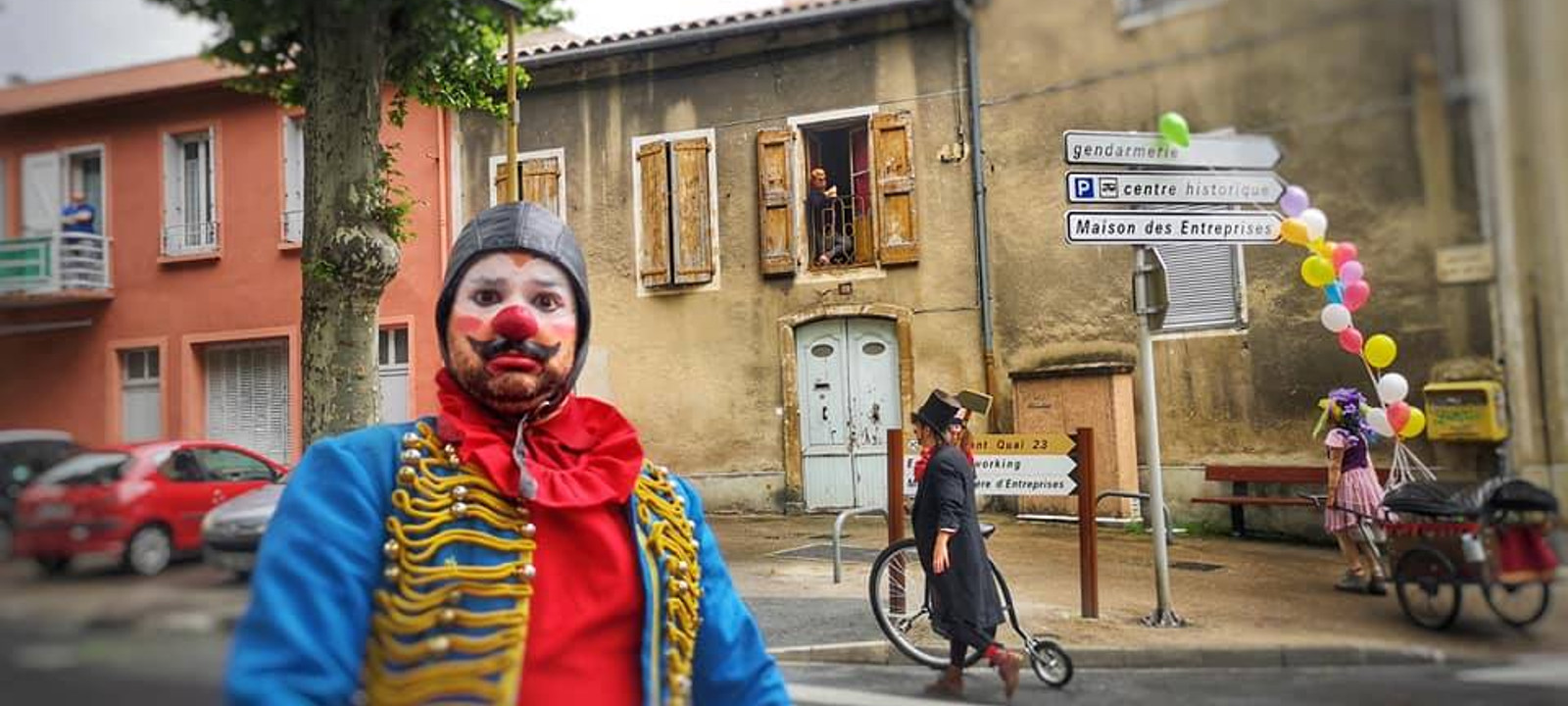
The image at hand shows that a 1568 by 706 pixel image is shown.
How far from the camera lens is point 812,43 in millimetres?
2701

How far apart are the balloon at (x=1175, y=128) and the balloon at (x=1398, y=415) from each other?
0.57 meters

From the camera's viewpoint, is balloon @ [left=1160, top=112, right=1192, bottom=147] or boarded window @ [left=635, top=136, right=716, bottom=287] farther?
boarded window @ [left=635, top=136, right=716, bottom=287]

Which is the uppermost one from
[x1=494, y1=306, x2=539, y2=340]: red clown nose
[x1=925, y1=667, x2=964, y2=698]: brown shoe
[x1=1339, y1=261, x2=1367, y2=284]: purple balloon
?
[x1=1339, y1=261, x2=1367, y2=284]: purple balloon

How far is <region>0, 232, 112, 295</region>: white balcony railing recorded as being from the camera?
0.97 m

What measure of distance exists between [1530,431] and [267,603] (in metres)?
1.05

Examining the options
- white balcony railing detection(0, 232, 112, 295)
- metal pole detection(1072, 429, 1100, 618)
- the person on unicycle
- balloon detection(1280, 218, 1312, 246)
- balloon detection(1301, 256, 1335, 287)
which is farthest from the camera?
metal pole detection(1072, 429, 1100, 618)

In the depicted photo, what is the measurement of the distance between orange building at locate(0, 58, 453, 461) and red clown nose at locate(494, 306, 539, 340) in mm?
184

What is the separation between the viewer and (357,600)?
93 cm

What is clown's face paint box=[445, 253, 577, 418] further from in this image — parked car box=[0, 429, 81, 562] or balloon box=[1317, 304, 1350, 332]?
balloon box=[1317, 304, 1350, 332]

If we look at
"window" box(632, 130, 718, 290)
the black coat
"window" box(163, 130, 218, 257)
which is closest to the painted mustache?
"window" box(163, 130, 218, 257)

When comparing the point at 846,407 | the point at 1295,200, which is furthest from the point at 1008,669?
the point at 1295,200

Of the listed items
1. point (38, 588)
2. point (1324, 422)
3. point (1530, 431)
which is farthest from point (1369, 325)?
point (38, 588)

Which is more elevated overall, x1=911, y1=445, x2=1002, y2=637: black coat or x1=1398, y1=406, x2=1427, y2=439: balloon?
x1=1398, y1=406, x2=1427, y2=439: balloon

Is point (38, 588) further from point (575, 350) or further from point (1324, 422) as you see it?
point (1324, 422)
